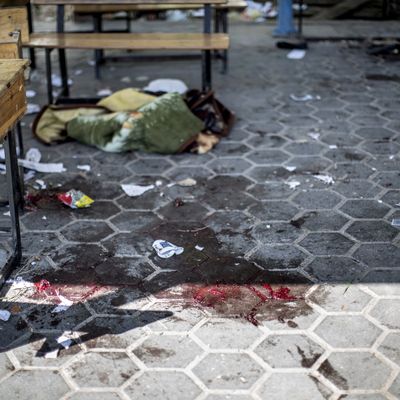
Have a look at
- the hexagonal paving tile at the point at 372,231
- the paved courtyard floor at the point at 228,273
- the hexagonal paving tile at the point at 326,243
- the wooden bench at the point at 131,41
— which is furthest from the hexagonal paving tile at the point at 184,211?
the wooden bench at the point at 131,41

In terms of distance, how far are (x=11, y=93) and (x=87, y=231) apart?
4.03 feet

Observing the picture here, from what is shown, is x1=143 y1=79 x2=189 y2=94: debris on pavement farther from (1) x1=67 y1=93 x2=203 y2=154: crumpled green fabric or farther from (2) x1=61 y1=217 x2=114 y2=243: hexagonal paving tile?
(2) x1=61 y1=217 x2=114 y2=243: hexagonal paving tile

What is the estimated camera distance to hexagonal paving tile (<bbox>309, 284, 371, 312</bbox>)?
386 cm

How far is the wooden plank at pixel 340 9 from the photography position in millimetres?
11430

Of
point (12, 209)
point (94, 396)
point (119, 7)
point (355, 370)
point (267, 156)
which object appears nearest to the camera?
point (94, 396)

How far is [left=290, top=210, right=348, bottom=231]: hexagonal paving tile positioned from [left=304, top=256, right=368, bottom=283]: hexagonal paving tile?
42 cm

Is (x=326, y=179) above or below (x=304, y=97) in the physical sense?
below

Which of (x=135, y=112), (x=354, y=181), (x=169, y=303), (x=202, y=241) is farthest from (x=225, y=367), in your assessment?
(x=135, y=112)

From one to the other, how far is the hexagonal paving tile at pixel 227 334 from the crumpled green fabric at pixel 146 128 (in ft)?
8.38

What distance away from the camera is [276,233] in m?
4.68

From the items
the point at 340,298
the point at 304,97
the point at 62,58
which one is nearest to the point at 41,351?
the point at 340,298

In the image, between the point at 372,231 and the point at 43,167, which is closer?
the point at 372,231

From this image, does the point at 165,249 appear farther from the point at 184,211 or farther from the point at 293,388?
the point at 293,388

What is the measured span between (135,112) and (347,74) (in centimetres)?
322
